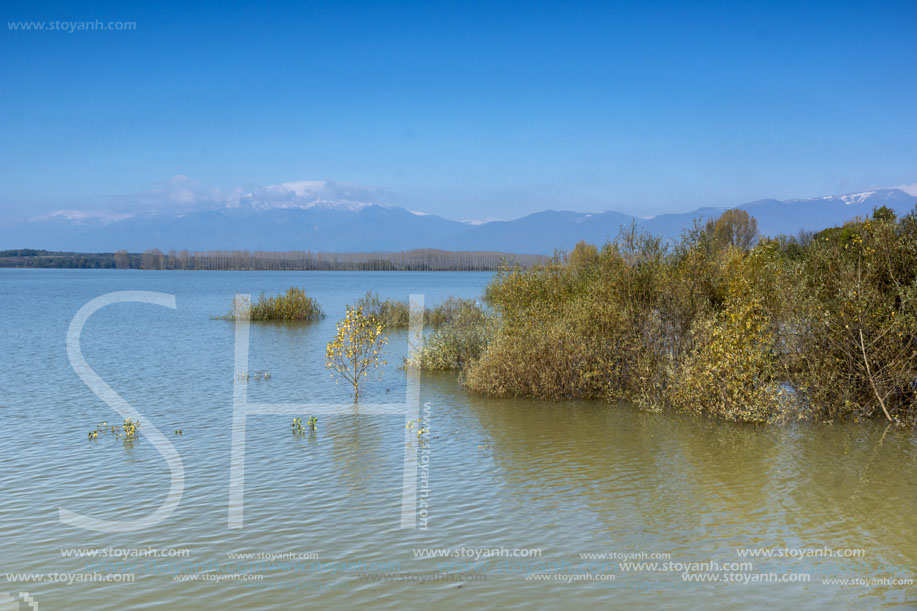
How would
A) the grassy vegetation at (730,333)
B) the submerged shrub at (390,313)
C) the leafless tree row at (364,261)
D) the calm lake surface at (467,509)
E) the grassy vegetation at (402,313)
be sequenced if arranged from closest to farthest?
the calm lake surface at (467,509), the grassy vegetation at (730,333), the grassy vegetation at (402,313), the submerged shrub at (390,313), the leafless tree row at (364,261)

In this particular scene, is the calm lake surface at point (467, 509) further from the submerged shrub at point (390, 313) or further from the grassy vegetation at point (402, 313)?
the submerged shrub at point (390, 313)

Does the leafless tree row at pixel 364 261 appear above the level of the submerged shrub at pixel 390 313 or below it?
above

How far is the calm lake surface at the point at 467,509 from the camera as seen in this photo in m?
7.21

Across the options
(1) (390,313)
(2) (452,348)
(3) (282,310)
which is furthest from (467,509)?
(3) (282,310)

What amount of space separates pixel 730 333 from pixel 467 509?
6.98 metres

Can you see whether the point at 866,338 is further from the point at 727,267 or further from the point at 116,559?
the point at 116,559

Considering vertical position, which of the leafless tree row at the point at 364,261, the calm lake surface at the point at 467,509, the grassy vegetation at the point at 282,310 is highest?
the leafless tree row at the point at 364,261

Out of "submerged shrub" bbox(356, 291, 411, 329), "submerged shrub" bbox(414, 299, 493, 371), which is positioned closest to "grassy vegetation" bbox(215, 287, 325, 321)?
"submerged shrub" bbox(356, 291, 411, 329)

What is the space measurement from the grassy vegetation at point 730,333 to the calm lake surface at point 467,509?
0.61 m

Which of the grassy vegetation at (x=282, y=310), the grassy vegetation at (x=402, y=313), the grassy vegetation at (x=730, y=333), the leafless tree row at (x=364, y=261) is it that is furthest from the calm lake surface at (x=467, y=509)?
the leafless tree row at (x=364, y=261)

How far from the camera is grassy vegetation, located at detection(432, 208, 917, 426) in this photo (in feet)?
44.6

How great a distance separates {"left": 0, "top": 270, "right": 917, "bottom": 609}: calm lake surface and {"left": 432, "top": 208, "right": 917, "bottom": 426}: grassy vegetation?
0.61 metres

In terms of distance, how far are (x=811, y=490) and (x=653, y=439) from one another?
3.33 metres

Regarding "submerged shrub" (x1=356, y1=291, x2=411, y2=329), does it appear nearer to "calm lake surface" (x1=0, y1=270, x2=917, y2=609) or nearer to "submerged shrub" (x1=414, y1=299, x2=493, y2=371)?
"submerged shrub" (x1=414, y1=299, x2=493, y2=371)
